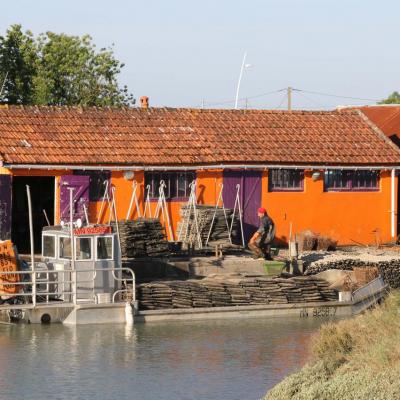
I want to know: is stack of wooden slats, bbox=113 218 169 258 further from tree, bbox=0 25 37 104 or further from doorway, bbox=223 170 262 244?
tree, bbox=0 25 37 104

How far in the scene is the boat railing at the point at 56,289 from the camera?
26.2m

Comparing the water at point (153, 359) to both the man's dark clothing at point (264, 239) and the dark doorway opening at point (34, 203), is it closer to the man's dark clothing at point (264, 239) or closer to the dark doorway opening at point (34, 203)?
the man's dark clothing at point (264, 239)

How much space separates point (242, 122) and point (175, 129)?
2.73 m

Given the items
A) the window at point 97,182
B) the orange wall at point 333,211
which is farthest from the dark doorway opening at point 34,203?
the orange wall at point 333,211

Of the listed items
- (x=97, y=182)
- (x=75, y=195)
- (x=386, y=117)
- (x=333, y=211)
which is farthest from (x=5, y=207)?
(x=386, y=117)

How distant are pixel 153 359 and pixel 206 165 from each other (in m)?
12.9

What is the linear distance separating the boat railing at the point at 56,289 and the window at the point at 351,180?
12.5m

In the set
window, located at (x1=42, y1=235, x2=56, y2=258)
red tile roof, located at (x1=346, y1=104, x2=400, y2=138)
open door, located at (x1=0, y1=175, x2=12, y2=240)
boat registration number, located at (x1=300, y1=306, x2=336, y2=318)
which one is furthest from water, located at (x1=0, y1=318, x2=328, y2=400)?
red tile roof, located at (x1=346, y1=104, x2=400, y2=138)

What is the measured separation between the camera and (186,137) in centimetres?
3703

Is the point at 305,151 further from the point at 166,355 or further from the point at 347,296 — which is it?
the point at 166,355

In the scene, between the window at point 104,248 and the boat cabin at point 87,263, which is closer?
the boat cabin at point 87,263

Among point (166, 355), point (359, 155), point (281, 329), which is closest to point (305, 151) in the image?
point (359, 155)

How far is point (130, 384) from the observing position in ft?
71.1

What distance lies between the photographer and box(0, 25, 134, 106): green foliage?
51.2 m
